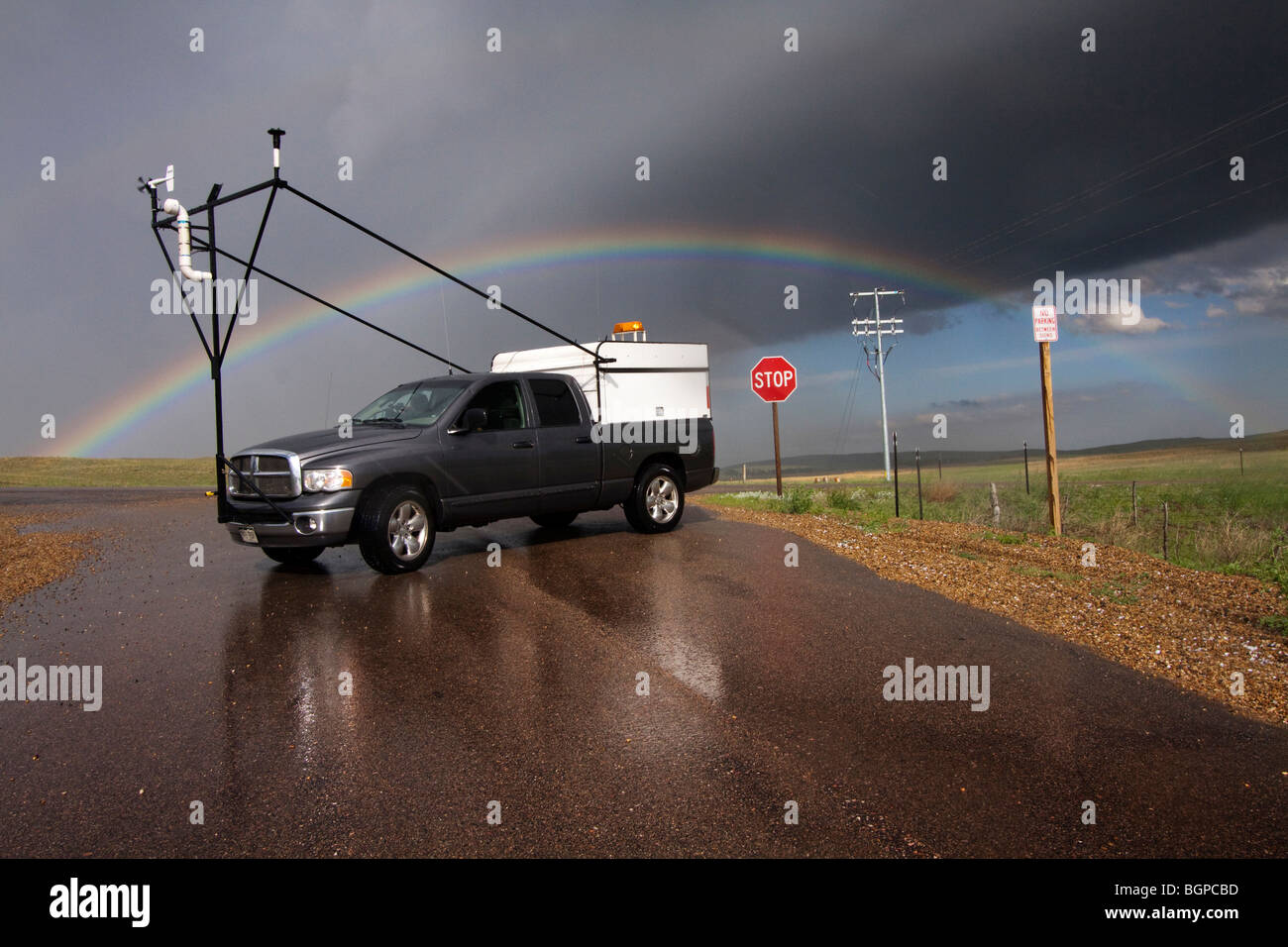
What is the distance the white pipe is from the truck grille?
2.64 m

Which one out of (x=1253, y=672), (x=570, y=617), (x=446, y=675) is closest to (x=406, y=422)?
(x=570, y=617)

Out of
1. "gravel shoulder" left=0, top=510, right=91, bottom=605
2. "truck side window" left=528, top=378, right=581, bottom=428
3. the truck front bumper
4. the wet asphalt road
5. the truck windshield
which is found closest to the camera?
the wet asphalt road

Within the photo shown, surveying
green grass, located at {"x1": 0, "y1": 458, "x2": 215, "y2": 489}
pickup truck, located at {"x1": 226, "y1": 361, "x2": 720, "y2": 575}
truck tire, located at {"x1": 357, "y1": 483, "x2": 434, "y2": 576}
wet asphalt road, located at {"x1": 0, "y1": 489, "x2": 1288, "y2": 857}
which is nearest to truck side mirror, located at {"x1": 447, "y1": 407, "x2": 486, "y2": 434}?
pickup truck, located at {"x1": 226, "y1": 361, "x2": 720, "y2": 575}

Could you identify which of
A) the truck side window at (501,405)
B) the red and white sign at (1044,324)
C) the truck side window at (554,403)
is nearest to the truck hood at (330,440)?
the truck side window at (501,405)

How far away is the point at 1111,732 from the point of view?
4.82 m

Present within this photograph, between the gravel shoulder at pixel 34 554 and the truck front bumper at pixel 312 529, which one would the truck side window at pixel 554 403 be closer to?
the truck front bumper at pixel 312 529

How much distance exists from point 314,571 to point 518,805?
268 inches

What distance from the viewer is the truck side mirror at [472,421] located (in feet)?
32.3

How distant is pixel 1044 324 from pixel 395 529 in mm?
11320

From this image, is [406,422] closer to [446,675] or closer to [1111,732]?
[446,675]

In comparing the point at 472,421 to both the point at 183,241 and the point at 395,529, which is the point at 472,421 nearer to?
the point at 395,529

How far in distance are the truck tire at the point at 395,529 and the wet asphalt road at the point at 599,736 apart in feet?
2.05

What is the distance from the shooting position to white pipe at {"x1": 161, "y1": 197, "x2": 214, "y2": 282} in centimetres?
1034

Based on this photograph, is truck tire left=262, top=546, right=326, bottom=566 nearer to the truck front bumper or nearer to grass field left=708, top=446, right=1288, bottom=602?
the truck front bumper
